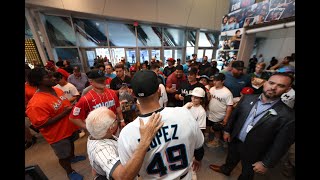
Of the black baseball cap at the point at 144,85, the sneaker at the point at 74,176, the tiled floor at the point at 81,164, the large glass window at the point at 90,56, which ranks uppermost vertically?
the large glass window at the point at 90,56

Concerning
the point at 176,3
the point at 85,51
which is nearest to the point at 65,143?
the point at 85,51

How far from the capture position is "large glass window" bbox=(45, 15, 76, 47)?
689 cm

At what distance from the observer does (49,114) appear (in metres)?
1.92

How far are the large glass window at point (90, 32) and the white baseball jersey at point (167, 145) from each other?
27.7 ft

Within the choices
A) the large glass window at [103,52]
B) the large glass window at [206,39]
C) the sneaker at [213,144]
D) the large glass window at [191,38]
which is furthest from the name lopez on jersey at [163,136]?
the large glass window at [206,39]

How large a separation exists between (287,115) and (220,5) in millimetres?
12855

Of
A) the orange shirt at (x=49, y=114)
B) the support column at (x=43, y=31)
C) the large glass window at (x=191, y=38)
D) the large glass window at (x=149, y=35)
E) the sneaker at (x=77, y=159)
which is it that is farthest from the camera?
the large glass window at (x=191, y=38)

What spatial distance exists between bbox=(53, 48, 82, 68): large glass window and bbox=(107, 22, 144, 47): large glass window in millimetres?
2125

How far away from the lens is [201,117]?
2.46m

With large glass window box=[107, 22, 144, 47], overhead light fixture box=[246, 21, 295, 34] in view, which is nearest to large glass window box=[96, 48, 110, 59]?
large glass window box=[107, 22, 144, 47]

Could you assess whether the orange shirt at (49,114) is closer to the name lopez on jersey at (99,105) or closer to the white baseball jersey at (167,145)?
the name lopez on jersey at (99,105)

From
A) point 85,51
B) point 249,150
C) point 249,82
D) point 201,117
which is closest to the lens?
point 249,150

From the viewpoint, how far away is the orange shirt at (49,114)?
1.82m
